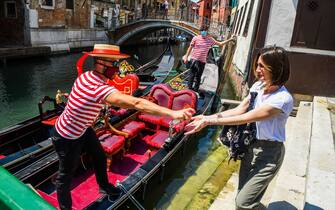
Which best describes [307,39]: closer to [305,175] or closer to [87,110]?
[305,175]

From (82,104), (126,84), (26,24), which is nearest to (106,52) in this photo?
(82,104)

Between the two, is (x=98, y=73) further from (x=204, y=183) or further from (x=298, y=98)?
(x=298, y=98)

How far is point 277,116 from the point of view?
1297 millimetres

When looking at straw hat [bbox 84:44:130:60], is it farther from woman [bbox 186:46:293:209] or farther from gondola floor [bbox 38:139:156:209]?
gondola floor [bbox 38:139:156:209]

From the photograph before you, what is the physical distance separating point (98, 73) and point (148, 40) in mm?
20019

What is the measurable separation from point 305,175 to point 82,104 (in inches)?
59.6

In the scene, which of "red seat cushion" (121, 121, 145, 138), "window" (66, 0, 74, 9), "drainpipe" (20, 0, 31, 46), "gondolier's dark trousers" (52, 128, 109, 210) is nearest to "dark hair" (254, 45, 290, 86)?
"gondolier's dark trousers" (52, 128, 109, 210)

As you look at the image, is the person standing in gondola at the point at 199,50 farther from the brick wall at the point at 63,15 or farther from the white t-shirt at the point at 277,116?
the brick wall at the point at 63,15

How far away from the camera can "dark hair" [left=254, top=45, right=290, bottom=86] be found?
4.06 feet

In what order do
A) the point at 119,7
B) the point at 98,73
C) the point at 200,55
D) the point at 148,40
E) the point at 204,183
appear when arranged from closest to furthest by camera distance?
the point at 98,73, the point at 204,183, the point at 200,55, the point at 119,7, the point at 148,40

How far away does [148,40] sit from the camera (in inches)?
832

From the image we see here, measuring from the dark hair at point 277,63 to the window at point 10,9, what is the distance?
11.8 m

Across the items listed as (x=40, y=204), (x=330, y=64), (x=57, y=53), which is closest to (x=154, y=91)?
(x=330, y=64)

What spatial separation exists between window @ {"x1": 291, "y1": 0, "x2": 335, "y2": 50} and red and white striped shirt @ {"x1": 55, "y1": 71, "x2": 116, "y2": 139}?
11.8ft
